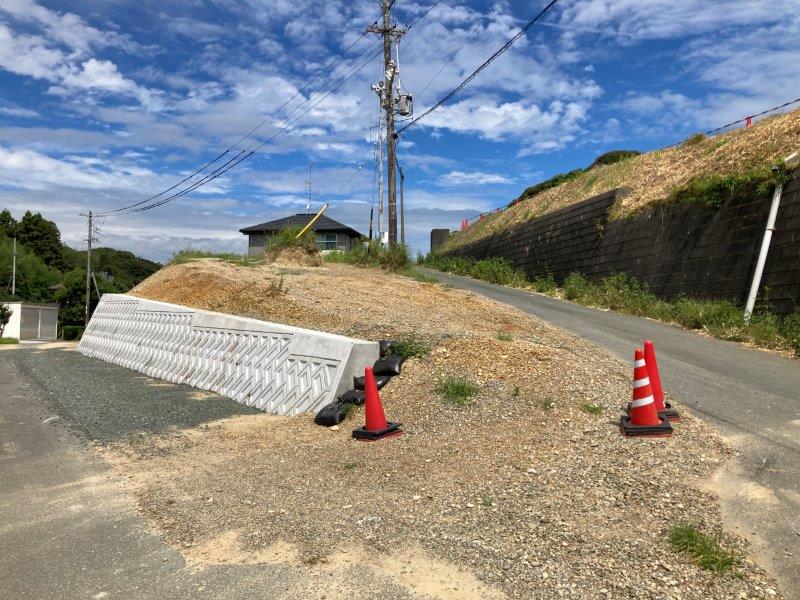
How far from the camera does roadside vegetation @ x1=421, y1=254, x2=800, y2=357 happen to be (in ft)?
34.8

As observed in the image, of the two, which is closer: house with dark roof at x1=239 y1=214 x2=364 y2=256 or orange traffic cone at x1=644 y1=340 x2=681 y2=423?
orange traffic cone at x1=644 y1=340 x2=681 y2=423

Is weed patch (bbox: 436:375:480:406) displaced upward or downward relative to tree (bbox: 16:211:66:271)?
downward

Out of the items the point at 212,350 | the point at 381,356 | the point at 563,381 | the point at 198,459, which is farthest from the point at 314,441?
the point at 212,350

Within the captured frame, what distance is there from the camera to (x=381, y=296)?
12.4 meters

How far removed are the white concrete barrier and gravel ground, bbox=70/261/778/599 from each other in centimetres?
51

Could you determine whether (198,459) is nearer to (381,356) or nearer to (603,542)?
(381,356)

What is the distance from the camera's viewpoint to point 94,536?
411 cm

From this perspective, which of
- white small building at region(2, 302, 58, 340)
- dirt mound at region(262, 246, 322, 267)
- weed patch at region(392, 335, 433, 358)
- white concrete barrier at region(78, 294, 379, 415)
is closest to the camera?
white concrete barrier at region(78, 294, 379, 415)

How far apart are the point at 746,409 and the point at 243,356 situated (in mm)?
6752

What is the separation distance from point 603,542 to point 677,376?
5227mm

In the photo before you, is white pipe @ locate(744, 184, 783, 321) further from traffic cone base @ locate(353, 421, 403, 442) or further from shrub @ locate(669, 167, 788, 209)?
traffic cone base @ locate(353, 421, 403, 442)

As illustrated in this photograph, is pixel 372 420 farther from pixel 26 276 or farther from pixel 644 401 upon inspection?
pixel 26 276

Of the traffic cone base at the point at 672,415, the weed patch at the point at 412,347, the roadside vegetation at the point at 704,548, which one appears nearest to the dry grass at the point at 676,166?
the traffic cone base at the point at 672,415

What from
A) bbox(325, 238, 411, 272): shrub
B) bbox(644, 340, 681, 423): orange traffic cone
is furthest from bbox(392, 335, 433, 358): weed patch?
bbox(325, 238, 411, 272): shrub
